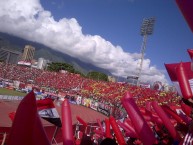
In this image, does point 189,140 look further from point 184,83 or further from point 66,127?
point 66,127

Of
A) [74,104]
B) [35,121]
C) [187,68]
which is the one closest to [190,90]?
[187,68]

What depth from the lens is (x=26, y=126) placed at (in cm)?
92

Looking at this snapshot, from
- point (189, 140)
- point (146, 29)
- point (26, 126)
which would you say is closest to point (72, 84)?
point (146, 29)

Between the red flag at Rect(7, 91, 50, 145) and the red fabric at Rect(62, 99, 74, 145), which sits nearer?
the red flag at Rect(7, 91, 50, 145)

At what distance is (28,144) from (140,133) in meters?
0.60

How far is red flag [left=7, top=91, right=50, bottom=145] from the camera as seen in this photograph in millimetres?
910

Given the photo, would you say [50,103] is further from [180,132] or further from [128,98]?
[180,132]

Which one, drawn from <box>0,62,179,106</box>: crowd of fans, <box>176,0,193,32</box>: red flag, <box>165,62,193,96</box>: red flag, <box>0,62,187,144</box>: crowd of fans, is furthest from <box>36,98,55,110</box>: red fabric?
<box>0,62,179,106</box>: crowd of fans

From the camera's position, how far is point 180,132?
66.7 inches

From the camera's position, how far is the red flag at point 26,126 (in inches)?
35.8

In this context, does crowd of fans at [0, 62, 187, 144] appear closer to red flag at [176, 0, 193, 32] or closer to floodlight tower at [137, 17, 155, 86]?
floodlight tower at [137, 17, 155, 86]

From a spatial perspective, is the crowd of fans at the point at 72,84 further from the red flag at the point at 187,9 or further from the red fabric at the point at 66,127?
the red flag at the point at 187,9

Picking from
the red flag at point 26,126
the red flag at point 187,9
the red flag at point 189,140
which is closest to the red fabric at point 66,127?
the red flag at point 26,126

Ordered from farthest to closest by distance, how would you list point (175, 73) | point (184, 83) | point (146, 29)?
point (146, 29) → point (175, 73) → point (184, 83)
